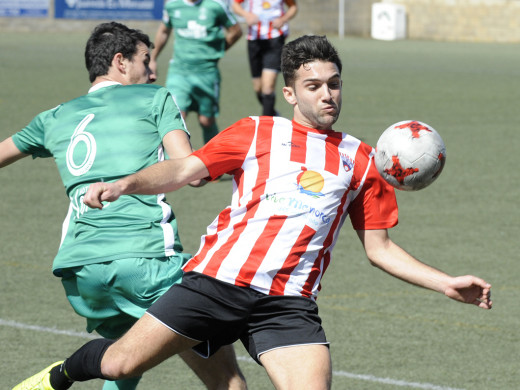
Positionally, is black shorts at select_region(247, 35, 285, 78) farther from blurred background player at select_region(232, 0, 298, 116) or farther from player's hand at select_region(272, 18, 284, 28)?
player's hand at select_region(272, 18, 284, 28)

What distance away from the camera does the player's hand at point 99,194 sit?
3.93 metres

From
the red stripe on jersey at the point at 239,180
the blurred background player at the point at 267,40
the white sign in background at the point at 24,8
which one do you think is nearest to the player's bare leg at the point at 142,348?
the red stripe on jersey at the point at 239,180

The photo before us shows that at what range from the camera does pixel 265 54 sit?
15227 mm

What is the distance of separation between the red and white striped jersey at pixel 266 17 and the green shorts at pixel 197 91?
2.41m

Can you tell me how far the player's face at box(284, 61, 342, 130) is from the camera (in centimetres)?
457

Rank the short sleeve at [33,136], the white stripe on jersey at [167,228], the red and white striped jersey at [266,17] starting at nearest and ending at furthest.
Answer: the white stripe on jersey at [167,228] < the short sleeve at [33,136] < the red and white striped jersey at [266,17]

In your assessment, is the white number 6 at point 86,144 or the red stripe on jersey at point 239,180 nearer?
the red stripe on jersey at point 239,180

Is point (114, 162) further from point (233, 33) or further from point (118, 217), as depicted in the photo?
point (233, 33)

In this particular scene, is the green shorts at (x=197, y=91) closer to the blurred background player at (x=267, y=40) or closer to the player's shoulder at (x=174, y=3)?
the player's shoulder at (x=174, y=3)

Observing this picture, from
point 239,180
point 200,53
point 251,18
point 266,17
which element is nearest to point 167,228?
point 239,180

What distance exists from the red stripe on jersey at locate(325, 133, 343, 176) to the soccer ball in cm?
18

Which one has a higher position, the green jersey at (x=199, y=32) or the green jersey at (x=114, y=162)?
the green jersey at (x=114, y=162)

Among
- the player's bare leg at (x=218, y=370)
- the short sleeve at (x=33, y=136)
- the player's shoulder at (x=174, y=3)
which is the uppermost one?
the short sleeve at (x=33, y=136)

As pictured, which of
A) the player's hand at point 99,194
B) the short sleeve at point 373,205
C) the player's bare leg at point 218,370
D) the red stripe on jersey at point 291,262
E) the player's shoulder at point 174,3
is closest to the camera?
the player's hand at point 99,194
